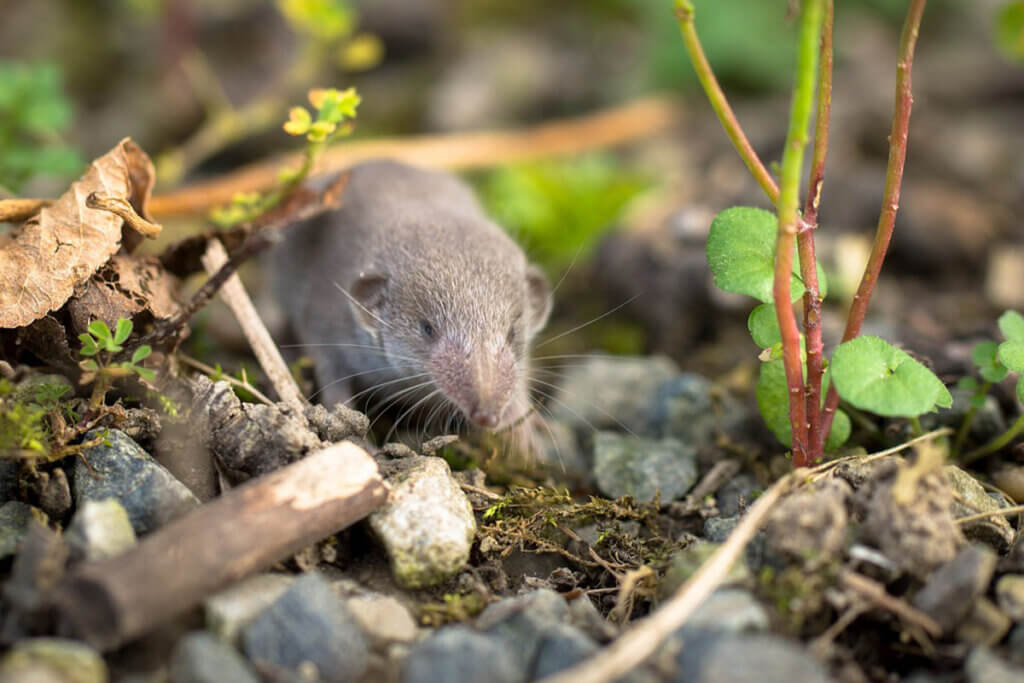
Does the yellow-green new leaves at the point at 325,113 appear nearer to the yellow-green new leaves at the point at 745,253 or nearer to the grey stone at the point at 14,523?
the yellow-green new leaves at the point at 745,253

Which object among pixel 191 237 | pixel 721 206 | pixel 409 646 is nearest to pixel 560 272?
pixel 721 206

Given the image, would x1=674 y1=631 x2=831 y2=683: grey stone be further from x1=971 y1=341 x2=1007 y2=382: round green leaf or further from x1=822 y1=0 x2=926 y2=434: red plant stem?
x1=971 y1=341 x2=1007 y2=382: round green leaf

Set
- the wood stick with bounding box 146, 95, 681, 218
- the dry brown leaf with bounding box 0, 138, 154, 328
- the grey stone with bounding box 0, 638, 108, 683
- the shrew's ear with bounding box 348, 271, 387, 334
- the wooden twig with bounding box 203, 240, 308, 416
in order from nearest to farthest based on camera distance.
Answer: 1. the grey stone with bounding box 0, 638, 108, 683
2. the dry brown leaf with bounding box 0, 138, 154, 328
3. the wooden twig with bounding box 203, 240, 308, 416
4. the shrew's ear with bounding box 348, 271, 387, 334
5. the wood stick with bounding box 146, 95, 681, 218

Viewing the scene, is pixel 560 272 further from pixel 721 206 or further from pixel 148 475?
pixel 148 475

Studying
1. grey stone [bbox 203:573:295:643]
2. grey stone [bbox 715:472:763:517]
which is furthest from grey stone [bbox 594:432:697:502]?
grey stone [bbox 203:573:295:643]

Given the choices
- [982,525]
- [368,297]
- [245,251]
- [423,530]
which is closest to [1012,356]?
[982,525]

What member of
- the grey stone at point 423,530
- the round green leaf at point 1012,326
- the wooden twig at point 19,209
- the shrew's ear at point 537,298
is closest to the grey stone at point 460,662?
the grey stone at point 423,530
